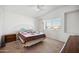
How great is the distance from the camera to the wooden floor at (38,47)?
1373 millimetres

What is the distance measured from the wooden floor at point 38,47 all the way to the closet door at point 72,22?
0.25 metres

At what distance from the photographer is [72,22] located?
142cm

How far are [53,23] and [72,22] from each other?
0.93 feet

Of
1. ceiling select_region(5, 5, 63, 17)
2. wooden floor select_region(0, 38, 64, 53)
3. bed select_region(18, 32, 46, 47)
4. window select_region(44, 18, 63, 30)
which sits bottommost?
Answer: wooden floor select_region(0, 38, 64, 53)

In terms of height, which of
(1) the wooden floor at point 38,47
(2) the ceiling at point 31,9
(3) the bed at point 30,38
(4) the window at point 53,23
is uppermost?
(2) the ceiling at point 31,9

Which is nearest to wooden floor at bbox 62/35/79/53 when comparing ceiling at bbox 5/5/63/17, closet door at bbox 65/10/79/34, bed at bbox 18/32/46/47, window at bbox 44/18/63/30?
closet door at bbox 65/10/79/34

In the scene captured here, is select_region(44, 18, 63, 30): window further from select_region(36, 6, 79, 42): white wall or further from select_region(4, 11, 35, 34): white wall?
select_region(4, 11, 35, 34): white wall

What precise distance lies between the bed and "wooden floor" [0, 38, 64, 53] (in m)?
0.05

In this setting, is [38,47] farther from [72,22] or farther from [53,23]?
[72,22]

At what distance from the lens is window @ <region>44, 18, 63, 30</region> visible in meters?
1.45

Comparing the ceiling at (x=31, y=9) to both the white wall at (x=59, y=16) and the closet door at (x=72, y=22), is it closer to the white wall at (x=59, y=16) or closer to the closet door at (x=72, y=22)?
the white wall at (x=59, y=16)

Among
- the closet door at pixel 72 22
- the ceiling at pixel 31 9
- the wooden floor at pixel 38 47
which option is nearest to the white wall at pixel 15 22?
the ceiling at pixel 31 9

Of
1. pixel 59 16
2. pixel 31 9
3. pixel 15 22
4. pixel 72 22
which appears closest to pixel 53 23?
pixel 59 16
